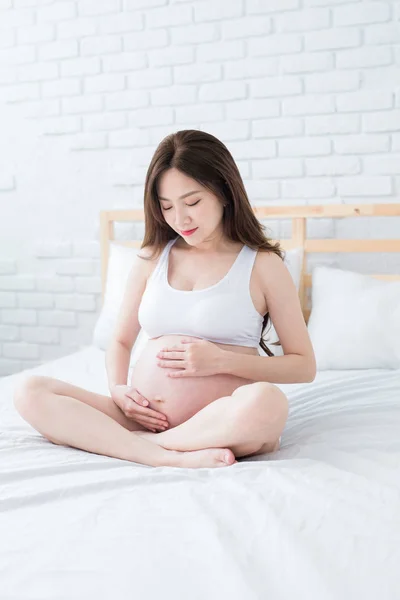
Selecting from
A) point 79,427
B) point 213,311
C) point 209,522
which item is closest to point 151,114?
point 213,311

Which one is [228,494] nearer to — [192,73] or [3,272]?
[192,73]

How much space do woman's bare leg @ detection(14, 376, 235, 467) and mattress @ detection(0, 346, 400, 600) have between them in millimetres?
30

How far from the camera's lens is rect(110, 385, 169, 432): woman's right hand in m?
1.45

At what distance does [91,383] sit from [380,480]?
40.6 inches

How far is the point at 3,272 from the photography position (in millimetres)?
3076

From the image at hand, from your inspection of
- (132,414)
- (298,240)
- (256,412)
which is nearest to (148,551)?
(256,412)

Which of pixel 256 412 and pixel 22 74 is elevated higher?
pixel 22 74

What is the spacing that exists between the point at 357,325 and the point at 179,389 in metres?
0.93

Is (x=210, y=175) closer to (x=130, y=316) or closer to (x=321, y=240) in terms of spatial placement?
(x=130, y=316)

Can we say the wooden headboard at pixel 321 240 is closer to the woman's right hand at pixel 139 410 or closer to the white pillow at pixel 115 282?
the white pillow at pixel 115 282

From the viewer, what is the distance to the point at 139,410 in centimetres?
145

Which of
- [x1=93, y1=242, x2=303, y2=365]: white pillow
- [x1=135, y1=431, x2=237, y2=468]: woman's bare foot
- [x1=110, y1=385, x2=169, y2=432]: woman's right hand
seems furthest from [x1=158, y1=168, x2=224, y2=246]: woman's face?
[x1=93, y1=242, x2=303, y2=365]: white pillow

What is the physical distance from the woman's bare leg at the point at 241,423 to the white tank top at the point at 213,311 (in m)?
0.19

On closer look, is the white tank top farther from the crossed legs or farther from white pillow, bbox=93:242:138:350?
white pillow, bbox=93:242:138:350
